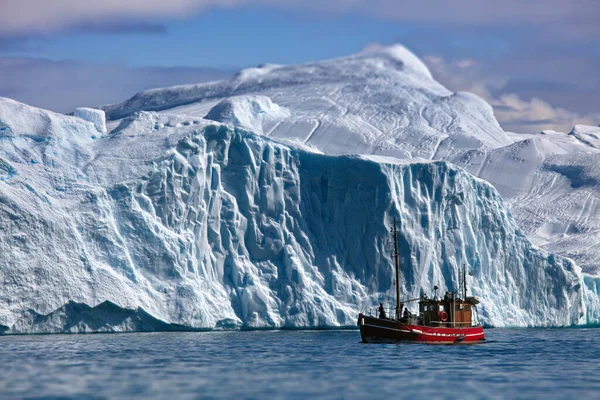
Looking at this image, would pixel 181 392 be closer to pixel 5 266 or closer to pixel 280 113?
pixel 5 266

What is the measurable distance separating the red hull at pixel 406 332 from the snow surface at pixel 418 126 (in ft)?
91.3

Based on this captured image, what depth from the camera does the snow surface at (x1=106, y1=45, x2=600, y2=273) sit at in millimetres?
70750

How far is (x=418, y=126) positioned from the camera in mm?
75000

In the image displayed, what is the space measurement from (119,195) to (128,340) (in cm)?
872

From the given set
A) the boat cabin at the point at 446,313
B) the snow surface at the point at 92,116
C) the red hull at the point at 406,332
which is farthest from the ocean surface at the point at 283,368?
the snow surface at the point at 92,116

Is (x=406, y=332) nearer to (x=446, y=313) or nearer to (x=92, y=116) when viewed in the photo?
(x=446, y=313)

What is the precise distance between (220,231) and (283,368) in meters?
Answer: 21.4

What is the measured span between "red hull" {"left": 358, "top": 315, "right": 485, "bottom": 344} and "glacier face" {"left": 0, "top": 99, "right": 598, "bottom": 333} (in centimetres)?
834

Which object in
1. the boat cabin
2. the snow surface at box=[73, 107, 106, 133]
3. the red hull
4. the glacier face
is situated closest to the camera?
the red hull

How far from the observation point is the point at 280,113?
7062 centimetres

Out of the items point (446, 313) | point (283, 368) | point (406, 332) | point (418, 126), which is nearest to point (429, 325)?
point (446, 313)

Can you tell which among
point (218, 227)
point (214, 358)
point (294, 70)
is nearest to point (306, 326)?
point (218, 227)

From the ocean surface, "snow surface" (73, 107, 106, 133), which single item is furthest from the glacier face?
the ocean surface

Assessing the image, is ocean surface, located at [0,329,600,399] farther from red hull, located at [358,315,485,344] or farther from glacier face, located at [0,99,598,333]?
glacier face, located at [0,99,598,333]
